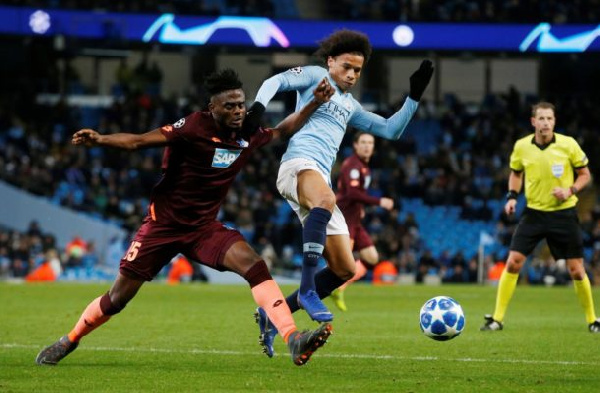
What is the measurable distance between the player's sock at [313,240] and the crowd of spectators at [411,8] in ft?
92.2

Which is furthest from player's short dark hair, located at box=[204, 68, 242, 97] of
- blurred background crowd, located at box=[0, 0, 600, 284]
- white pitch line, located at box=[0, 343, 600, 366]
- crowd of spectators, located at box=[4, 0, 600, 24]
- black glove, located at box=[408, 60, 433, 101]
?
crowd of spectators, located at box=[4, 0, 600, 24]

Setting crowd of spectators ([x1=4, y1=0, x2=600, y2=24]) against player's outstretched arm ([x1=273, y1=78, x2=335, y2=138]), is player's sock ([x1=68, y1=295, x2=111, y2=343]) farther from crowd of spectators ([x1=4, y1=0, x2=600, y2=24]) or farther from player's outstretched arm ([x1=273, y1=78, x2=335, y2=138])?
crowd of spectators ([x1=4, y1=0, x2=600, y2=24])

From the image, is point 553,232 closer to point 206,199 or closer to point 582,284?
point 582,284

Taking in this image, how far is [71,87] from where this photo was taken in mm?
39844

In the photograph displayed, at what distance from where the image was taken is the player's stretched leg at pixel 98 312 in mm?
8508

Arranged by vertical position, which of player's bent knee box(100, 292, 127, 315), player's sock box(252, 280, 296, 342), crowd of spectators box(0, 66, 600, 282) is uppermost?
player's sock box(252, 280, 296, 342)

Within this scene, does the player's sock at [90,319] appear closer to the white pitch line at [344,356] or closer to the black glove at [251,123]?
the white pitch line at [344,356]

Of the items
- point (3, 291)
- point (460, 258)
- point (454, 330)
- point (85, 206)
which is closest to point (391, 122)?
point (454, 330)

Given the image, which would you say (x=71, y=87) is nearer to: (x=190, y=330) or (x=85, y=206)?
(x=85, y=206)

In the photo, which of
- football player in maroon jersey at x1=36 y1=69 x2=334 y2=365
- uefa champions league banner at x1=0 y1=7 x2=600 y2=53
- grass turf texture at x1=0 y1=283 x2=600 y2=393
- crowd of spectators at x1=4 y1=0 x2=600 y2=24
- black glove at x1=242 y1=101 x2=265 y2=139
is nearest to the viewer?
grass turf texture at x1=0 y1=283 x2=600 y2=393

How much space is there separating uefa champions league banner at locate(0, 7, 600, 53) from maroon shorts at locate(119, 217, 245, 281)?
2758 cm

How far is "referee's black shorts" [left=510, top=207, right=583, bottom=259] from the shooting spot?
500 inches

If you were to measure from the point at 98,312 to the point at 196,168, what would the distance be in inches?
55.5

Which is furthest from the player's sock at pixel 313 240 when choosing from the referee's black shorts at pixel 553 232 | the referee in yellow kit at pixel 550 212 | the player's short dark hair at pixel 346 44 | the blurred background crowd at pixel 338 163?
the blurred background crowd at pixel 338 163
